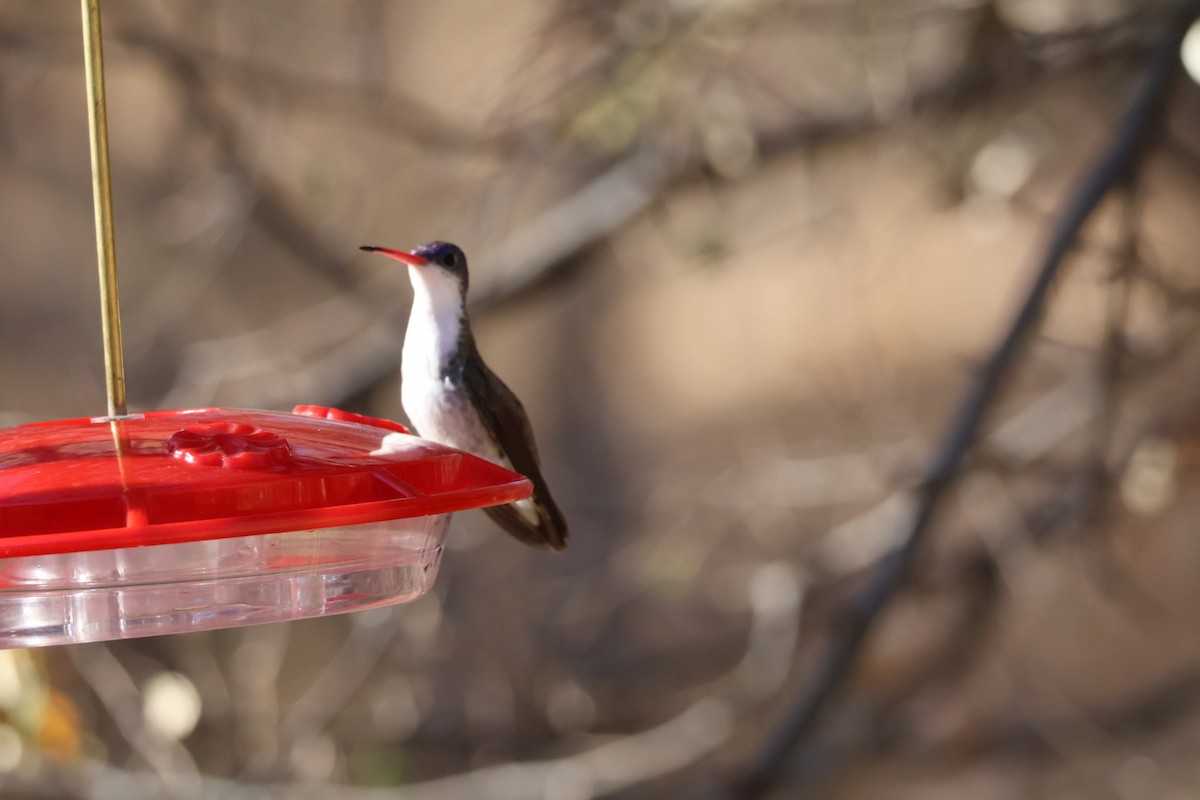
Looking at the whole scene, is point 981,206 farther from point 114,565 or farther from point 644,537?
point 114,565

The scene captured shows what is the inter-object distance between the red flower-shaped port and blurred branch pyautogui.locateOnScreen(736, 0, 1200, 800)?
215 cm

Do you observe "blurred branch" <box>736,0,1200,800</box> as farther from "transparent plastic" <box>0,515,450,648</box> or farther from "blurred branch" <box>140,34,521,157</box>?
"transparent plastic" <box>0,515,450,648</box>

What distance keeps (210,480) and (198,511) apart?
0.05 m

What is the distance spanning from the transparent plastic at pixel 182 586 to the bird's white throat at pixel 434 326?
0.64 meters

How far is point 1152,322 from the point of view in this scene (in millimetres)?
3691

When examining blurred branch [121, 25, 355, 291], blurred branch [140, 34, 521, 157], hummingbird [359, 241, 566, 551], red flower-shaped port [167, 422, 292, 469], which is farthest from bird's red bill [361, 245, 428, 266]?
blurred branch [121, 25, 355, 291]

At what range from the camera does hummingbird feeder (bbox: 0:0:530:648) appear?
1049mm

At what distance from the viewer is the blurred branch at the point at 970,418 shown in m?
2.87

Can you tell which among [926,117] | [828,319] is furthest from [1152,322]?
[828,319]

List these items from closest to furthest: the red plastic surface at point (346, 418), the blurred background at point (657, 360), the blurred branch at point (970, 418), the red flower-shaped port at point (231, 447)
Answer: the red flower-shaped port at point (231, 447) → the red plastic surface at point (346, 418) → the blurred branch at point (970, 418) → the blurred background at point (657, 360)

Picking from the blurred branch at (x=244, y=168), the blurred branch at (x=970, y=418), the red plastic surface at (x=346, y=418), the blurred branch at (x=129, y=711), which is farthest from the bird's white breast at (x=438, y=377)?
the blurred branch at (x=129, y=711)

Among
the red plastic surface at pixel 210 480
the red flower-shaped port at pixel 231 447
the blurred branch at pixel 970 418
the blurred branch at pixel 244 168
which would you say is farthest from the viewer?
the blurred branch at pixel 244 168

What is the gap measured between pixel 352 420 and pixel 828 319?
3658 mm

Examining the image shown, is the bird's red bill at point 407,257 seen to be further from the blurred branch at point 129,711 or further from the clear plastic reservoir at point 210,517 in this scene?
the blurred branch at point 129,711
